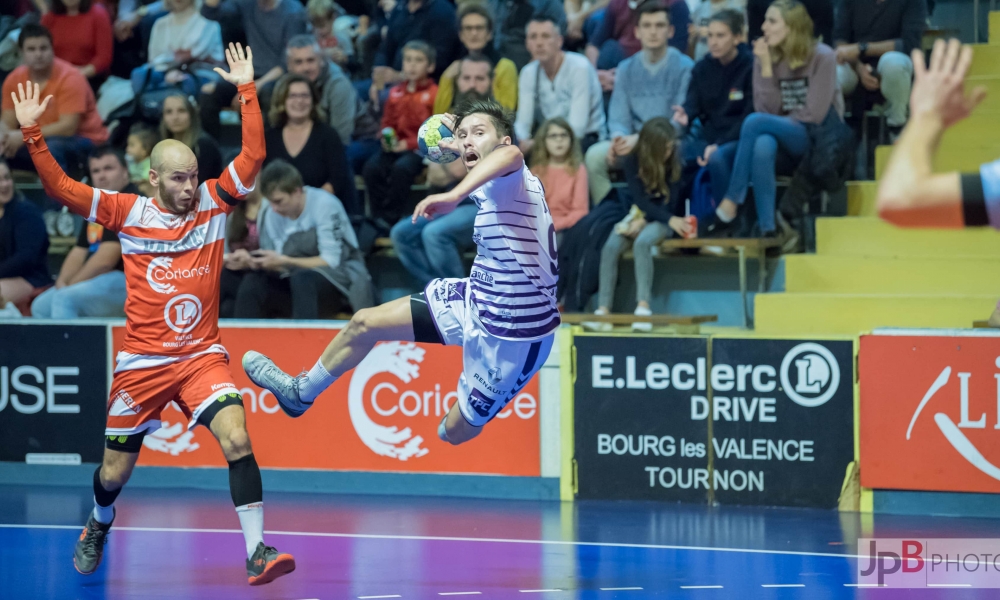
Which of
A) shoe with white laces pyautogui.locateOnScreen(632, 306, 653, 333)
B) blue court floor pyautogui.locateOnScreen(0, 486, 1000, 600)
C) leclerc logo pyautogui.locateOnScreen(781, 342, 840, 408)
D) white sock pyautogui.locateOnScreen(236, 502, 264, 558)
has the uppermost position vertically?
shoe with white laces pyautogui.locateOnScreen(632, 306, 653, 333)

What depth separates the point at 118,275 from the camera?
9.88 m

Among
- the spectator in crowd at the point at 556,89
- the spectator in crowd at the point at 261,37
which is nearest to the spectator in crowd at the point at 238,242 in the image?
the spectator in crowd at the point at 261,37

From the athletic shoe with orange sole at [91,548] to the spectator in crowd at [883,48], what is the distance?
255 inches

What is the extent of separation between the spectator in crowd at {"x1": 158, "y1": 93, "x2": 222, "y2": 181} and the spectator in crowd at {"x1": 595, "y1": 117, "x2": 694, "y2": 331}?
3351 mm

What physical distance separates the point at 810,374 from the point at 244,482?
396cm

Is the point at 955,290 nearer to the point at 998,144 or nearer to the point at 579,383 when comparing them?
the point at 998,144

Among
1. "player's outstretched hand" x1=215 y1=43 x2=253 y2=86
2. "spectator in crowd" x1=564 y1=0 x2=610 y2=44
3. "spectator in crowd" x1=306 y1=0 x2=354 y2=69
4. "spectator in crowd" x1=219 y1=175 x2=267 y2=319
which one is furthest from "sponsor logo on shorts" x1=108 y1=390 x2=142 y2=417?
"spectator in crowd" x1=564 y1=0 x2=610 y2=44

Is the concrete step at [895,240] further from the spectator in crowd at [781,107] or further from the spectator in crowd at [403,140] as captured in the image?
the spectator in crowd at [403,140]

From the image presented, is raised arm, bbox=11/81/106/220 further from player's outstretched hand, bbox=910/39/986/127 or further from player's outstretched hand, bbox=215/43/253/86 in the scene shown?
player's outstretched hand, bbox=910/39/986/127

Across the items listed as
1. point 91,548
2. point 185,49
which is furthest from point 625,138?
point 91,548

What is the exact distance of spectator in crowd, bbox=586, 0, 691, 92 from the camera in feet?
34.2

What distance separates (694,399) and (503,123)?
132 inches

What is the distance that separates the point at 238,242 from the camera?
9.94 m

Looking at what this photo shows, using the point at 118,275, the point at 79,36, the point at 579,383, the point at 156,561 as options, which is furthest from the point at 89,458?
the point at 79,36
